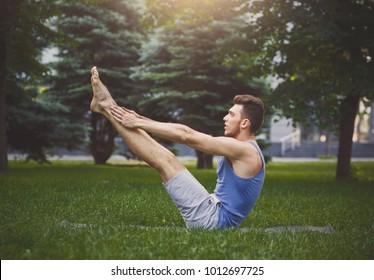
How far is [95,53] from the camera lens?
21984mm

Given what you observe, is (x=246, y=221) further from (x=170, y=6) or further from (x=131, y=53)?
(x=131, y=53)

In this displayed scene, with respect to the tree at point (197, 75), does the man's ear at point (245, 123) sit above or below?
below

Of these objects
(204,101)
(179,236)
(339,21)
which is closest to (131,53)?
(204,101)

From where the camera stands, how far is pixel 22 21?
13156 mm

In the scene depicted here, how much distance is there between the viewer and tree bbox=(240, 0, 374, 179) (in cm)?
1195

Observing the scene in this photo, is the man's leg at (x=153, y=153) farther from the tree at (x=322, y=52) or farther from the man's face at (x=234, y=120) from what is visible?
the tree at (x=322, y=52)

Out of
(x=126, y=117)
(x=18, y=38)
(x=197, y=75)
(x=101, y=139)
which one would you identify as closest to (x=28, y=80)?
(x=18, y=38)

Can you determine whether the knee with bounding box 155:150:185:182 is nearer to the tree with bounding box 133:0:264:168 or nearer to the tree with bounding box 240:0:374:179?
the tree with bounding box 240:0:374:179

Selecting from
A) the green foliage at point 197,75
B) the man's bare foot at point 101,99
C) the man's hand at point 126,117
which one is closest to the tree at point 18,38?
the green foliage at point 197,75

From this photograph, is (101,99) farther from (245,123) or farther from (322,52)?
(322,52)

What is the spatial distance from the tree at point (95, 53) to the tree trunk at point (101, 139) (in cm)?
8

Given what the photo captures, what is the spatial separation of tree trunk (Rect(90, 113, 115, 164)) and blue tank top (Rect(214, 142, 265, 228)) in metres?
19.3

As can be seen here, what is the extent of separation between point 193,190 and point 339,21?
9.60m

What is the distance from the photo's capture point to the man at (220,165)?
4.48 metres
